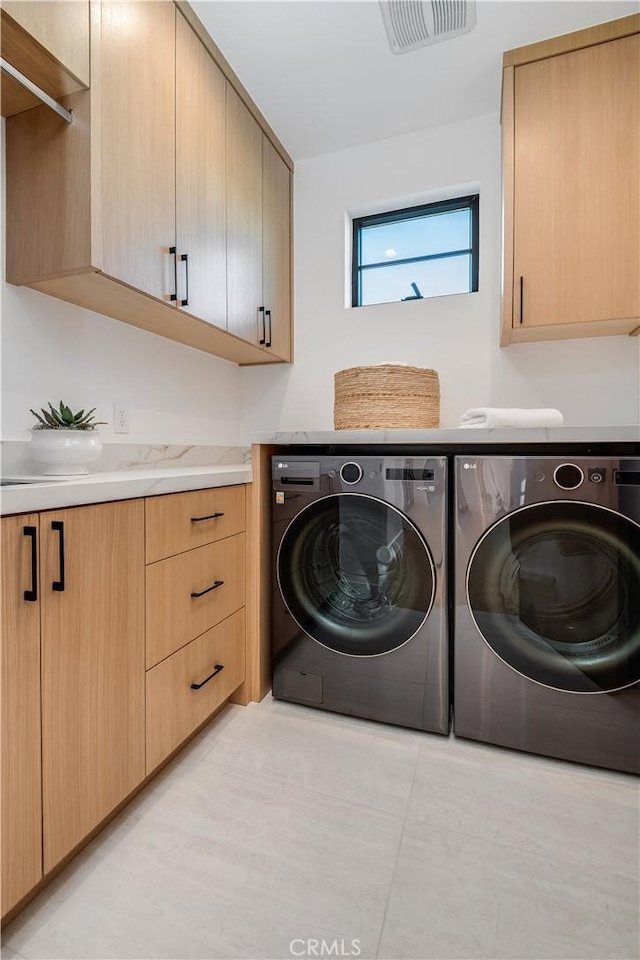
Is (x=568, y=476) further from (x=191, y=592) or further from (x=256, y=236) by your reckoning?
(x=256, y=236)

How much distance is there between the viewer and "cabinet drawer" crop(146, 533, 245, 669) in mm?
1277

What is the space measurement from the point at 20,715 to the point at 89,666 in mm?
177

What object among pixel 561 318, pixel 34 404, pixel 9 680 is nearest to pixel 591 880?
pixel 9 680

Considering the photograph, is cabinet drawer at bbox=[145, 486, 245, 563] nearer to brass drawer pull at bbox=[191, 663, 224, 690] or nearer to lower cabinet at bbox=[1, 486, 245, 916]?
lower cabinet at bbox=[1, 486, 245, 916]

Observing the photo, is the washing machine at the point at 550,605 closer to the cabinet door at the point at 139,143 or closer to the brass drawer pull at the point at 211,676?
the brass drawer pull at the point at 211,676

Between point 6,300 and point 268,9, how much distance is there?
133 cm

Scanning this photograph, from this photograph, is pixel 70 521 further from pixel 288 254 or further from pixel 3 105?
pixel 288 254

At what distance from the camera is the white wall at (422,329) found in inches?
78.9

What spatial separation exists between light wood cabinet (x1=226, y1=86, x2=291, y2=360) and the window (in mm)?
397

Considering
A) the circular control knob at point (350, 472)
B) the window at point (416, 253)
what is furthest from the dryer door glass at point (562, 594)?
the window at point (416, 253)

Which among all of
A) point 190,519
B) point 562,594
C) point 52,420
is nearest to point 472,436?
point 562,594

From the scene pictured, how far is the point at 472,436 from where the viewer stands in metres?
1.49
